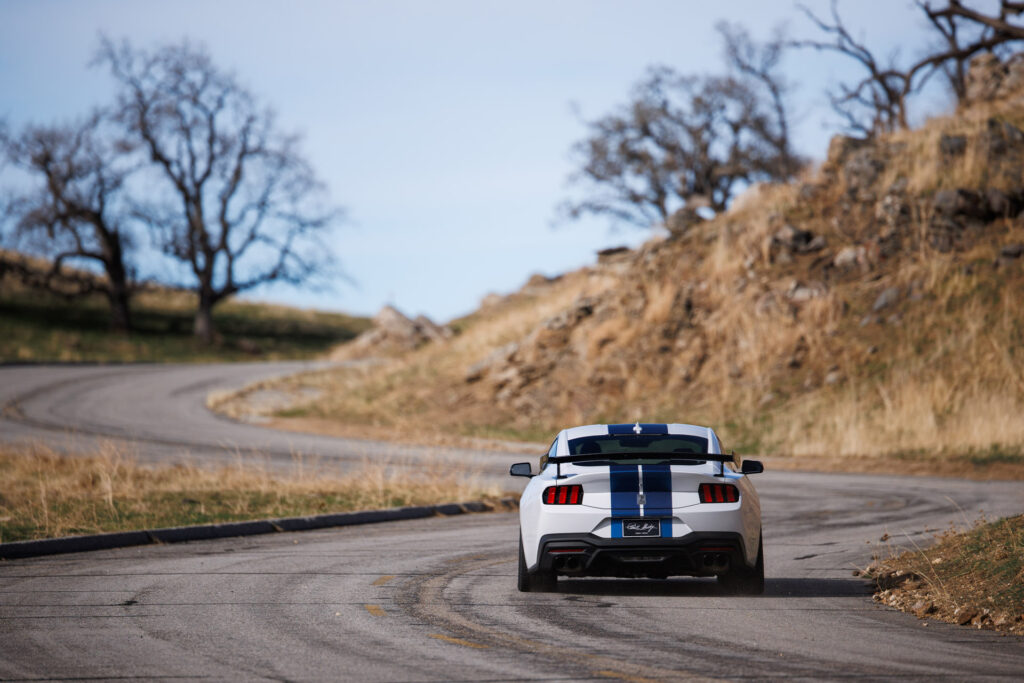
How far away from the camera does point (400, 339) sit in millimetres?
56312

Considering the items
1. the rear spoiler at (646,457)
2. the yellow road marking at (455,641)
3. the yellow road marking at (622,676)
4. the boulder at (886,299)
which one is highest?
the boulder at (886,299)

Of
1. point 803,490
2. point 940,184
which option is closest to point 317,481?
point 803,490

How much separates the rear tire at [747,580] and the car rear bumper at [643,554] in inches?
10.6

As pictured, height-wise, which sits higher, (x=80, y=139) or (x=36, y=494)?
(x=80, y=139)

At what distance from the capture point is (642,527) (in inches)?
345

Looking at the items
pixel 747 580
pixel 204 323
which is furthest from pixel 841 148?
pixel 204 323

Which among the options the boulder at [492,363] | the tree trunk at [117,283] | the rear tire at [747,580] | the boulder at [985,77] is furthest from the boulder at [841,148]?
the tree trunk at [117,283]

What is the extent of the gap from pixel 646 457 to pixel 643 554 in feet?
2.64

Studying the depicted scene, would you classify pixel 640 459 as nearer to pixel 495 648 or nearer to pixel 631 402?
pixel 495 648

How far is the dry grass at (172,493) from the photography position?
13922mm

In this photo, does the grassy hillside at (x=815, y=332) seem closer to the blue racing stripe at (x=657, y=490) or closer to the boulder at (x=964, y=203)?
the boulder at (x=964, y=203)

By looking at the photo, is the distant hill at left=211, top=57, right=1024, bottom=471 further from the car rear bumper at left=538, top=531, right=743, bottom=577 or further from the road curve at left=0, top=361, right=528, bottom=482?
the car rear bumper at left=538, top=531, right=743, bottom=577

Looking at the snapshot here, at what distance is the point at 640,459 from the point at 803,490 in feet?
33.9

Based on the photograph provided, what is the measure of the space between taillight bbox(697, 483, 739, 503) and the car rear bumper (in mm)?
274
